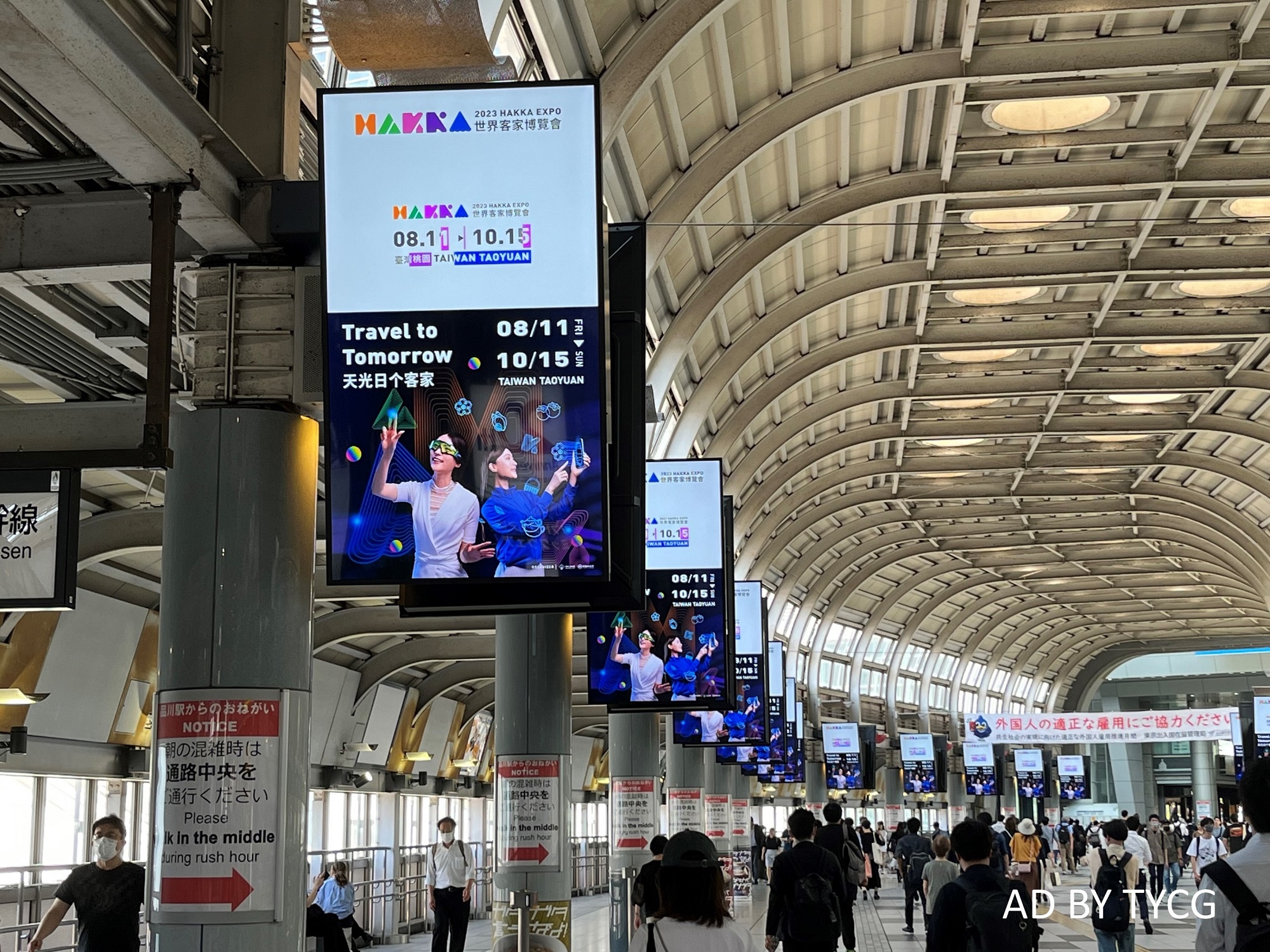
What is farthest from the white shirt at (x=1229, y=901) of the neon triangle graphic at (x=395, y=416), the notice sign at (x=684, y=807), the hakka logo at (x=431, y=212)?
the notice sign at (x=684, y=807)

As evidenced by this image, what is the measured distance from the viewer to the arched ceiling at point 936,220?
19125 mm

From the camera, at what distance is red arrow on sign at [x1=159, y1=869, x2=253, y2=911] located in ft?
23.7

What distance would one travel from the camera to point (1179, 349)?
114 ft

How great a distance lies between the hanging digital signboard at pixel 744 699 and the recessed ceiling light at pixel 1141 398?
15.5 m

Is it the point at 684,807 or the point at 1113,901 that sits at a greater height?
the point at 684,807

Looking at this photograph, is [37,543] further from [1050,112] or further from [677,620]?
[1050,112]

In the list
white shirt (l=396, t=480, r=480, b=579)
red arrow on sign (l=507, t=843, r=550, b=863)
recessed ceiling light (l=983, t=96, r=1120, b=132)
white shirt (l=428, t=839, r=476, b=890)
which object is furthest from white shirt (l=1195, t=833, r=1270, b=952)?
recessed ceiling light (l=983, t=96, r=1120, b=132)

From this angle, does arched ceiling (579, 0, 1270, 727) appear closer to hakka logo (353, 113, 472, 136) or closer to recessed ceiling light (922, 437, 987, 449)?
recessed ceiling light (922, 437, 987, 449)

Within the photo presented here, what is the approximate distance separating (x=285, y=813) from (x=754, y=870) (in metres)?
43.3

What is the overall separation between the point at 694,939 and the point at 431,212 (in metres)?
4.02

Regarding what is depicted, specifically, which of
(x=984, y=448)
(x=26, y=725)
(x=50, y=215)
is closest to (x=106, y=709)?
(x=26, y=725)

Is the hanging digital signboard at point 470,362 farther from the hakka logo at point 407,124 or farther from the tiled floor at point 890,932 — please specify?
the tiled floor at point 890,932

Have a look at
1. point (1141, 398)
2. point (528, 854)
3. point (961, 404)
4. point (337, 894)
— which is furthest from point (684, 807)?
point (1141, 398)

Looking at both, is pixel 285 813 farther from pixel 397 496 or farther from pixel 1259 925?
pixel 1259 925
